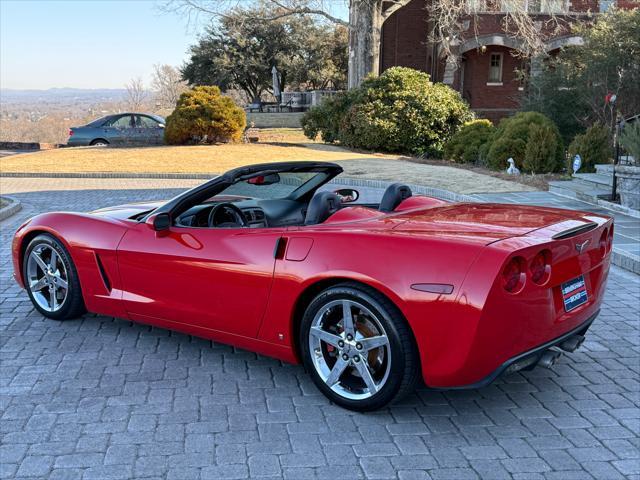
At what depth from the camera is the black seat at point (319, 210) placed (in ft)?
13.2

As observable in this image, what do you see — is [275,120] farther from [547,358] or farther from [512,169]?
[547,358]

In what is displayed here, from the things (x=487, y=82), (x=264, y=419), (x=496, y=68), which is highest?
(x=496, y=68)

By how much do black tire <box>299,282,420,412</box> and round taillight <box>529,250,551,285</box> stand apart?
701 mm

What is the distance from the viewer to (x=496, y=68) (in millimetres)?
35594

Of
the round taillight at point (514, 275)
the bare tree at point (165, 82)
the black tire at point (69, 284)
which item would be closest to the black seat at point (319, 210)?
the round taillight at point (514, 275)

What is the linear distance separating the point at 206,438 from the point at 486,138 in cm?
1628

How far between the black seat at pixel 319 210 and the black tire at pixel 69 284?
2.05m

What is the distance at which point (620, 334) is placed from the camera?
16.6ft

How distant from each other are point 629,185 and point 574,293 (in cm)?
689

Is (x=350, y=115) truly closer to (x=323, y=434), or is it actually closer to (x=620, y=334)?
(x=620, y=334)

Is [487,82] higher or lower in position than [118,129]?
higher

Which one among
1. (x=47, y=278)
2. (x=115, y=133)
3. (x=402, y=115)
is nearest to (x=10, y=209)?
(x=47, y=278)

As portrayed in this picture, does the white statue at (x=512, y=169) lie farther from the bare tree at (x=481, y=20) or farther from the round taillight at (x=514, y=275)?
the bare tree at (x=481, y=20)

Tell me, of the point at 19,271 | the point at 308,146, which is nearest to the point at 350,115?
the point at 308,146
